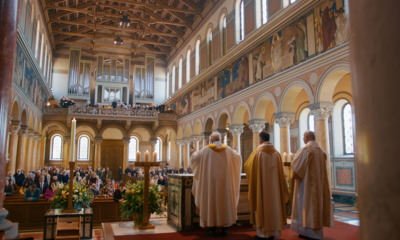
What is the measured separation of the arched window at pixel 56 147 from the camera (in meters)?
28.3

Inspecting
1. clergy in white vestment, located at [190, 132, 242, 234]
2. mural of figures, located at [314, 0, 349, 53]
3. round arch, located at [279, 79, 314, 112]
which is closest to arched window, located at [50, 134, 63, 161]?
round arch, located at [279, 79, 314, 112]

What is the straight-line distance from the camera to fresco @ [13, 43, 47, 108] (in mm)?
14336

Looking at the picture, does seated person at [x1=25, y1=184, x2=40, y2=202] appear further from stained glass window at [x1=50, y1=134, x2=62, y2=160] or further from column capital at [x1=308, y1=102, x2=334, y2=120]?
stained glass window at [x1=50, y1=134, x2=62, y2=160]

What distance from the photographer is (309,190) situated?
5.24 meters

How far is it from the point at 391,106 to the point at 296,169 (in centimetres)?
452

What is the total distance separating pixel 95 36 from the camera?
2689 centimetres

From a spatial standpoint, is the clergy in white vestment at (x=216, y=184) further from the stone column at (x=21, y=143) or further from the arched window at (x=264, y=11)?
the stone column at (x=21, y=143)

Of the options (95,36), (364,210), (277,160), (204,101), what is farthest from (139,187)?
(95,36)

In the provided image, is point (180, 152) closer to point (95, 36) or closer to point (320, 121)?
point (95, 36)

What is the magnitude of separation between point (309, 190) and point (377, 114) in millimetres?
4540

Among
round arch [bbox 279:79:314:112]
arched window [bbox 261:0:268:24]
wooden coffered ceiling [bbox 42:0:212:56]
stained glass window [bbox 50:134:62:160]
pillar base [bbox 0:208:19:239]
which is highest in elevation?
wooden coffered ceiling [bbox 42:0:212:56]

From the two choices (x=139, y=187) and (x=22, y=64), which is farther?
(x=22, y=64)

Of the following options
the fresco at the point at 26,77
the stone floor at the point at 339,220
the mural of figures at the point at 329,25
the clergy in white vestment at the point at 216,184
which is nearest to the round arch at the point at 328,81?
the mural of figures at the point at 329,25

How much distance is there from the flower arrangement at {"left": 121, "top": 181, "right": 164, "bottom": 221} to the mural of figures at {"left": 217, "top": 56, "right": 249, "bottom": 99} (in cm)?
994
